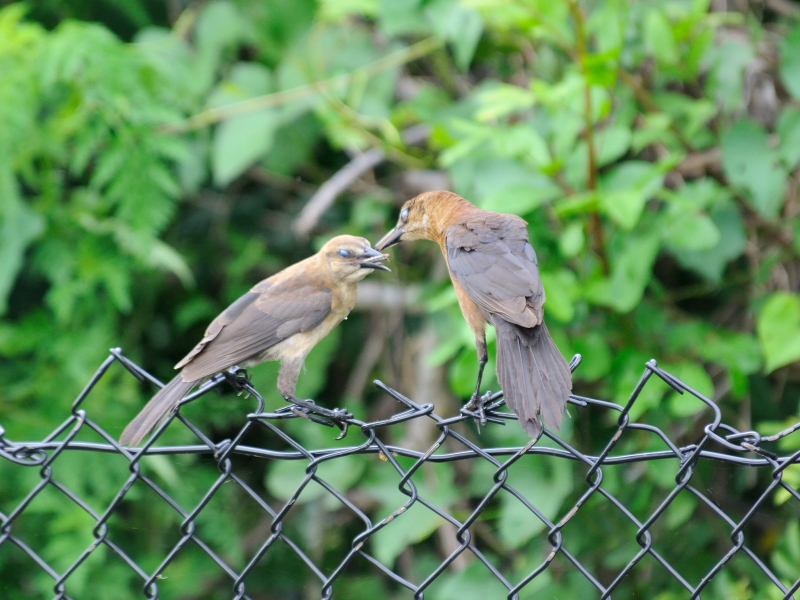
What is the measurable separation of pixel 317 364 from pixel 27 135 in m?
1.73

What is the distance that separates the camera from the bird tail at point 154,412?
2314mm

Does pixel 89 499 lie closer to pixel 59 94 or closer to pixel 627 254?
pixel 59 94

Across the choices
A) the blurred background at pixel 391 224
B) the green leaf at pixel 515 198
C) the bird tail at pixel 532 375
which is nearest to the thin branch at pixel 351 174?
the blurred background at pixel 391 224

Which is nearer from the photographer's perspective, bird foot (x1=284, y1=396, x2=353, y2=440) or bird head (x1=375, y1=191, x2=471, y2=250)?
bird foot (x1=284, y1=396, x2=353, y2=440)

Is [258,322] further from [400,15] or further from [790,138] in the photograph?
[790,138]

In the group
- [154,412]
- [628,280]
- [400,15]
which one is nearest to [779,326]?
[628,280]

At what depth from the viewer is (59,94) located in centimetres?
399

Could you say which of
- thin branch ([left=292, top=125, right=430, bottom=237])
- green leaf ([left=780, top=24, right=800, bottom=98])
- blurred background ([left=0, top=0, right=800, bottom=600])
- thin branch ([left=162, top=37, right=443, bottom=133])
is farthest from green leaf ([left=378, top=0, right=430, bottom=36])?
green leaf ([left=780, top=24, right=800, bottom=98])

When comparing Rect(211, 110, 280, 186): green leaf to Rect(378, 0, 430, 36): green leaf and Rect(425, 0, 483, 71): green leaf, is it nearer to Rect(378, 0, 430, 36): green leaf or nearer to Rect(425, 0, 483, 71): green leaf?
Rect(378, 0, 430, 36): green leaf

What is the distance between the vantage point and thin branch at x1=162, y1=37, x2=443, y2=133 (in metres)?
3.90

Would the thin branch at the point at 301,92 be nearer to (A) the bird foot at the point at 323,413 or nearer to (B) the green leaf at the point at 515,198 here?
(B) the green leaf at the point at 515,198

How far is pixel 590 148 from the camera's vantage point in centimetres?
307

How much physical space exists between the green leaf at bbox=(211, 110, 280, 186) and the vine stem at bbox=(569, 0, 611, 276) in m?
1.53

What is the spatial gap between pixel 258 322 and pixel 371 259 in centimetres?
50
